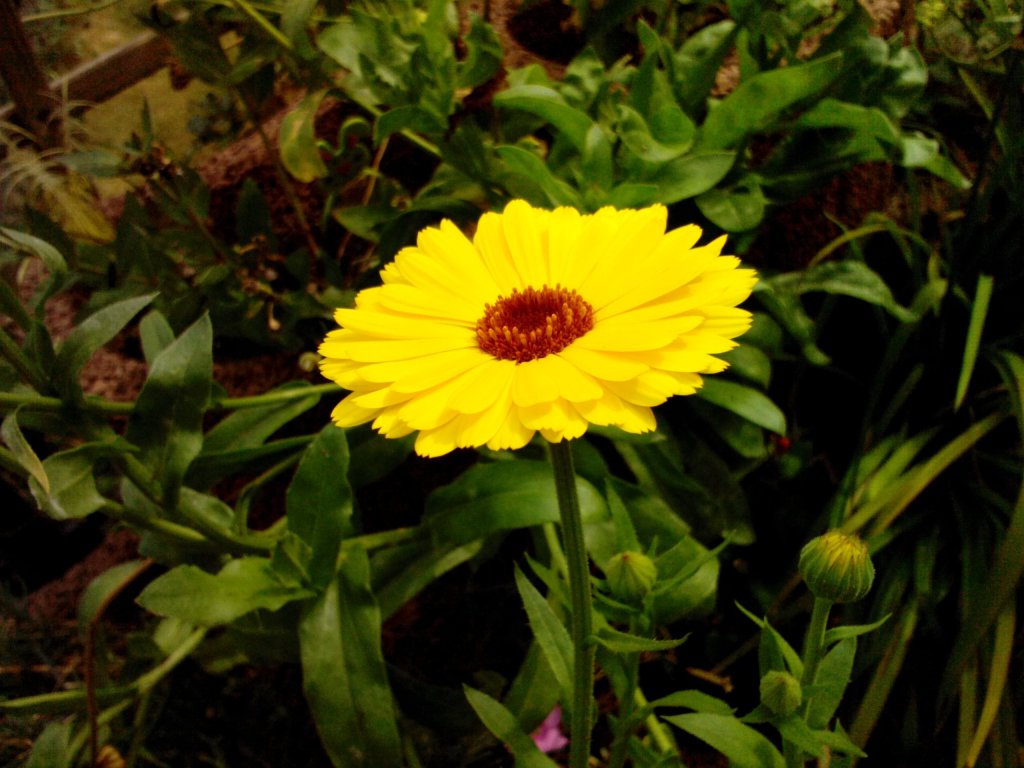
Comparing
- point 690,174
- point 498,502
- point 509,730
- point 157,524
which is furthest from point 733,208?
point 157,524

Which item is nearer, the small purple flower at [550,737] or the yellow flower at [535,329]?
the yellow flower at [535,329]

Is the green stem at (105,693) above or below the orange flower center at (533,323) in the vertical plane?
below

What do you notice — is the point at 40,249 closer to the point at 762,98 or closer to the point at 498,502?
the point at 498,502

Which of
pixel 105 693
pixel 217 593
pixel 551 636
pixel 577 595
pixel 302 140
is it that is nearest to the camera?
pixel 577 595

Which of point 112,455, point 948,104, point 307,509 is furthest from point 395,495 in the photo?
point 948,104

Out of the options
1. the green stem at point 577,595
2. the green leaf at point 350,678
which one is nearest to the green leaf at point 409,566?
the green leaf at point 350,678

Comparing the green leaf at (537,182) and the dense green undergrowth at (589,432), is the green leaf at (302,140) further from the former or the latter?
the green leaf at (537,182)

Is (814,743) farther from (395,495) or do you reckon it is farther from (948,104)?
(948,104)
